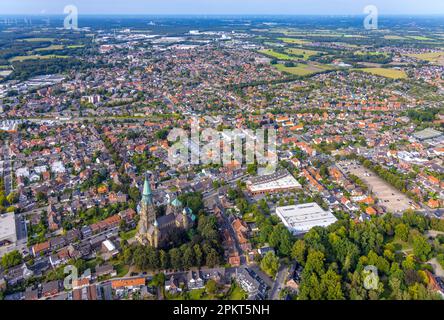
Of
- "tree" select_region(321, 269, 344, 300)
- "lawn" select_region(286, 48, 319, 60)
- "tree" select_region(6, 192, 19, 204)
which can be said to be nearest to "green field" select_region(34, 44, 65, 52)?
"lawn" select_region(286, 48, 319, 60)

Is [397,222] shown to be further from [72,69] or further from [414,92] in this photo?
[72,69]

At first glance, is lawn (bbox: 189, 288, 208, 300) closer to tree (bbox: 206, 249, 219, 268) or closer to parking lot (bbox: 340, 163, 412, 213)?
tree (bbox: 206, 249, 219, 268)

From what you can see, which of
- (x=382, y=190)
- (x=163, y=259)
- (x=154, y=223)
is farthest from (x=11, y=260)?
(x=382, y=190)

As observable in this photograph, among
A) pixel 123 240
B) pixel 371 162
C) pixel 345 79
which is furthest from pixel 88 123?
pixel 345 79

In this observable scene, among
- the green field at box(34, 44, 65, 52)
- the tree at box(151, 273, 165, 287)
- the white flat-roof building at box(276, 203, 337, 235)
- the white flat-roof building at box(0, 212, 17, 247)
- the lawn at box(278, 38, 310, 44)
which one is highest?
the lawn at box(278, 38, 310, 44)

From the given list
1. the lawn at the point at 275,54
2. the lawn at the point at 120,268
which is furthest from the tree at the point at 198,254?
Result: the lawn at the point at 275,54
